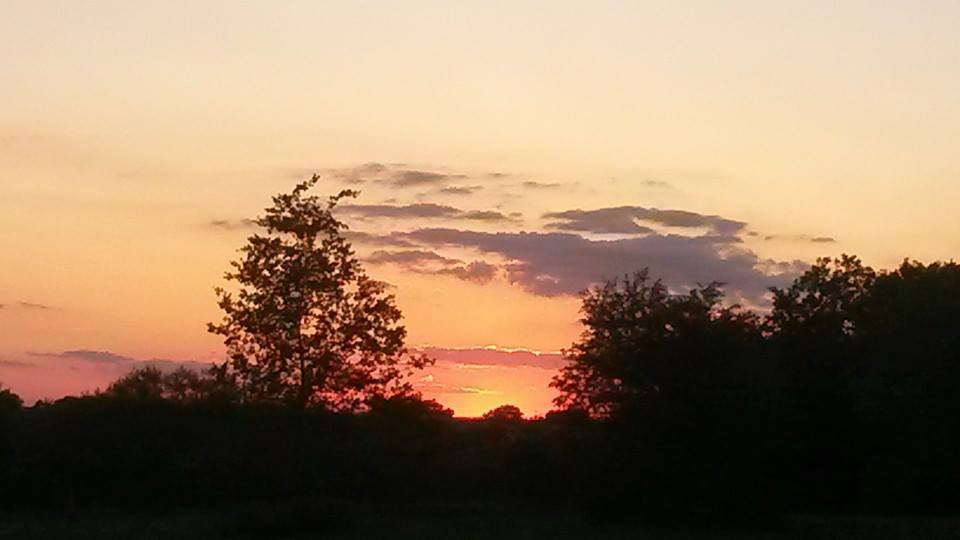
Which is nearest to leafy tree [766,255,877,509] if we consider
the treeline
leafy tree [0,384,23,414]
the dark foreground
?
the treeline

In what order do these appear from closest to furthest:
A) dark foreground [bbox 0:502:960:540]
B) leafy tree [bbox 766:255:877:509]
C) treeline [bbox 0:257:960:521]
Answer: dark foreground [bbox 0:502:960:540] → treeline [bbox 0:257:960:521] → leafy tree [bbox 766:255:877:509]

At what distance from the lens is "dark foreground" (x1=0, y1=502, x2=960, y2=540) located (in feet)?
132

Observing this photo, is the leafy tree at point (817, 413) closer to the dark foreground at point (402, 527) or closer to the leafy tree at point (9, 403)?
the dark foreground at point (402, 527)

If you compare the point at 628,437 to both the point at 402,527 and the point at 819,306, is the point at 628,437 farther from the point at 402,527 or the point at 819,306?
the point at 819,306

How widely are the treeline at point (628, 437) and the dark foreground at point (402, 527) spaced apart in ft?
5.16

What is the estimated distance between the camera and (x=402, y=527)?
43.3m

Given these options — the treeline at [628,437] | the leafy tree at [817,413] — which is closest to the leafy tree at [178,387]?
the treeline at [628,437]

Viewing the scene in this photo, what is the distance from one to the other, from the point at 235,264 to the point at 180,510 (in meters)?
11.3

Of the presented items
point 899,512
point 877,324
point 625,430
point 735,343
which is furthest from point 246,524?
point 877,324

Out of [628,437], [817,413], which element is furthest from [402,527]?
[817,413]

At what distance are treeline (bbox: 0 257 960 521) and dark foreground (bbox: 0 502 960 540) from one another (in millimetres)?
1572

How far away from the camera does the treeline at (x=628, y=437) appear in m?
45.3

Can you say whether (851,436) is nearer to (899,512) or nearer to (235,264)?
(899,512)

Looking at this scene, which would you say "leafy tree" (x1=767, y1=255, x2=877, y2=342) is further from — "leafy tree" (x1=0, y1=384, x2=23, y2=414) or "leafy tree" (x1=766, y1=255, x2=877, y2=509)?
"leafy tree" (x1=0, y1=384, x2=23, y2=414)
